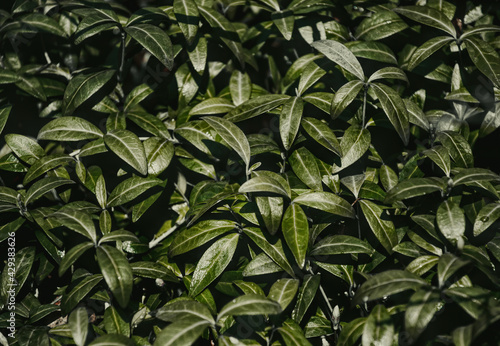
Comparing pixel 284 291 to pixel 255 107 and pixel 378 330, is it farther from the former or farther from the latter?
pixel 255 107

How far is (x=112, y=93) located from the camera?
1.93 meters

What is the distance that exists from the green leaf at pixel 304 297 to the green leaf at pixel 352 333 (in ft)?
0.42

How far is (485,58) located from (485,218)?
0.57m

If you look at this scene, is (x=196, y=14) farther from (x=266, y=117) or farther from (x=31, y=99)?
(x=31, y=99)

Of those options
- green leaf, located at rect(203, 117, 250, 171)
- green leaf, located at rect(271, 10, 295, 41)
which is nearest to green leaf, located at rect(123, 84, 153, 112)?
green leaf, located at rect(203, 117, 250, 171)

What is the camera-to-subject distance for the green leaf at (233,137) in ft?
4.96

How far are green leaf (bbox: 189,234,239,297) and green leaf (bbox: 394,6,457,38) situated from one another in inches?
41.1

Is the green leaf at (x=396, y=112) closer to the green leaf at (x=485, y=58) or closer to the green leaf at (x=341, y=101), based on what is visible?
the green leaf at (x=341, y=101)

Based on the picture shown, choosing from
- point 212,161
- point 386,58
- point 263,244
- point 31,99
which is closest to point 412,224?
point 263,244

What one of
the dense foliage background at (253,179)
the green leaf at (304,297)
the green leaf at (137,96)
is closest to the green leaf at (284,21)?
the dense foliage background at (253,179)

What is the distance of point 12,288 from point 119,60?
3.18 feet

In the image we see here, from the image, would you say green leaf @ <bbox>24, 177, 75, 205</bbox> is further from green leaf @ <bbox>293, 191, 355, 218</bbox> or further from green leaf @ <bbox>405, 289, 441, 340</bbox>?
green leaf @ <bbox>405, 289, 441, 340</bbox>

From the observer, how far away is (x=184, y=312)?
1.30 metres

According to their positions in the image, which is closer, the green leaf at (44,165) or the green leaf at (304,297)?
the green leaf at (304,297)
